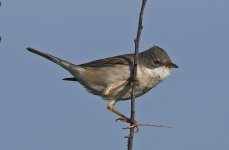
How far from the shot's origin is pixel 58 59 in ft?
26.8

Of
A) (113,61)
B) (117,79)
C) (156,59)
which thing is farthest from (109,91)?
(156,59)

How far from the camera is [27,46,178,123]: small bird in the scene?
7.97 m

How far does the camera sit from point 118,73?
794 cm

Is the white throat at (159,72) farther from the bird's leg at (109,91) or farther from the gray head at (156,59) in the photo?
the bird's leg at (109,91)

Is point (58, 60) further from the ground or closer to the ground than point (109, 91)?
further from the ground

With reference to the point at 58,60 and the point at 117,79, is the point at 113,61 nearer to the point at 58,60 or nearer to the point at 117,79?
the point at 117,79

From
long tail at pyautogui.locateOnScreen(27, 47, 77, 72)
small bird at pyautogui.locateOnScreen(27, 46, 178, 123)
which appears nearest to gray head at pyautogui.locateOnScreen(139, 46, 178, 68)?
small bird at pyautogui.locateOnScreen(27, 46, 178, 123)

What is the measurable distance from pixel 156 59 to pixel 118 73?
0.89 m

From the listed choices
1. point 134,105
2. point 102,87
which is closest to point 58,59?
point 102,87

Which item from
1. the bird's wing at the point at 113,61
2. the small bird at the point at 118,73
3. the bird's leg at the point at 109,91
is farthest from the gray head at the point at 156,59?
the bird's leg at the point at 109,91

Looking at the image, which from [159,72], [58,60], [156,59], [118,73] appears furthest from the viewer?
[156,59]

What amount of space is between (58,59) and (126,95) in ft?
4.35

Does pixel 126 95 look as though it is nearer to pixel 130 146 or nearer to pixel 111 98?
pixel 111 98

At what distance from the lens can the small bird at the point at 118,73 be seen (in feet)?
26.1
